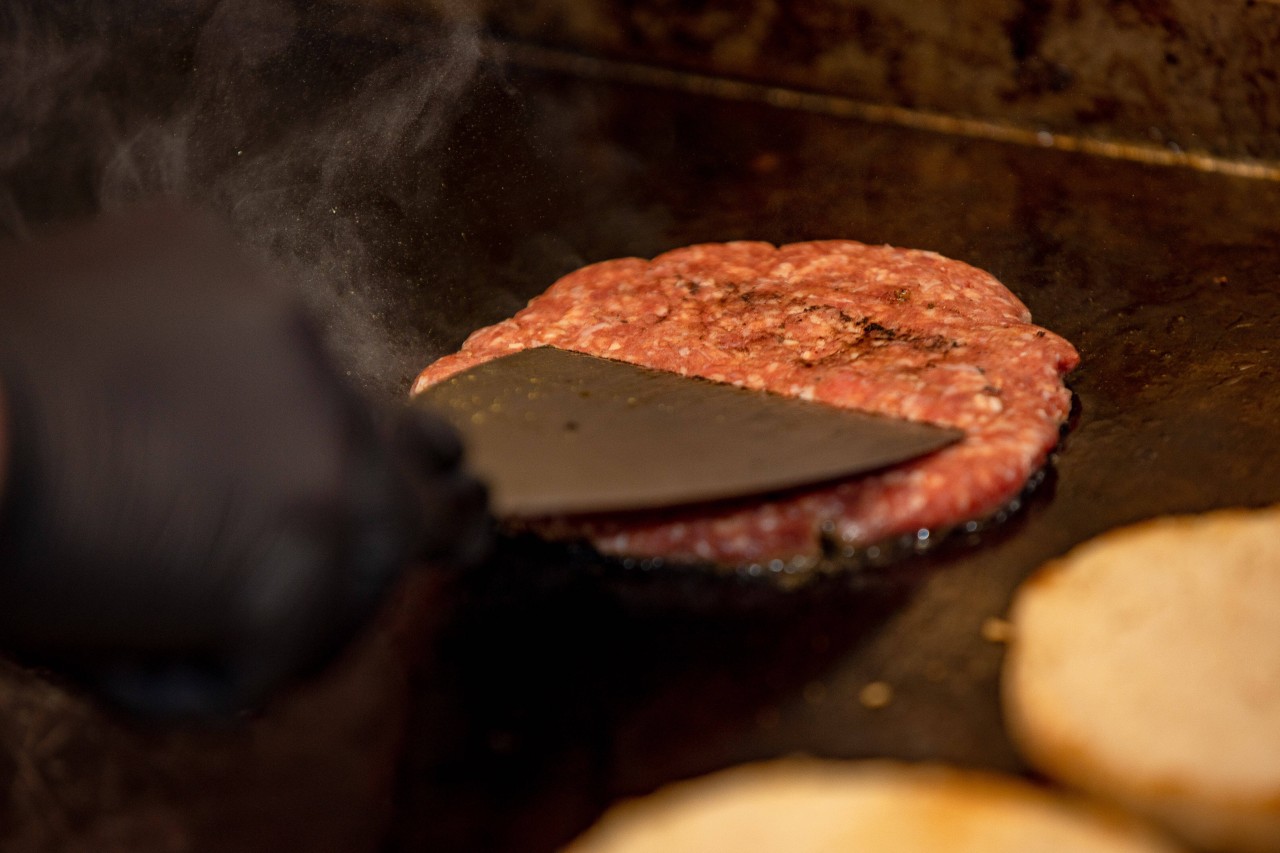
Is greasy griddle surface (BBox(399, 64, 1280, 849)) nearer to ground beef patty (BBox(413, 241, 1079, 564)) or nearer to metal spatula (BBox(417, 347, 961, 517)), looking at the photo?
ground beef patty (BBox(413, 241, 1079, 564))

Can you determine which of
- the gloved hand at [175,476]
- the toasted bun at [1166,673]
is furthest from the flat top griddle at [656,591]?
the gloved hand at [175,476]

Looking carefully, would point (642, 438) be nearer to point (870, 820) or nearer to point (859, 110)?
point (870, 820)

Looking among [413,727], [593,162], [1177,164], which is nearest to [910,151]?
[1177,164]

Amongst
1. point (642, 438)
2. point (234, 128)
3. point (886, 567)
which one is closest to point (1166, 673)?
point (886, 567)

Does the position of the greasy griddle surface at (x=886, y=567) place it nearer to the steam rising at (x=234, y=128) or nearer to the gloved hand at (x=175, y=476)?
the steam rising at (x=234, y=128)

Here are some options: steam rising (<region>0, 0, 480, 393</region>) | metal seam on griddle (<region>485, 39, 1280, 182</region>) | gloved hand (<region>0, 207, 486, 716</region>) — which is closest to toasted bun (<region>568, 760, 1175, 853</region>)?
gloved hand (<region>0, 207, 486, 716</region>)
